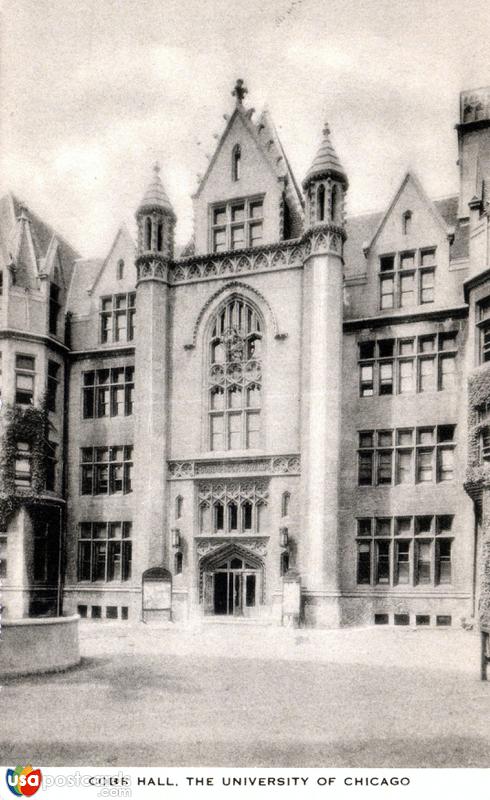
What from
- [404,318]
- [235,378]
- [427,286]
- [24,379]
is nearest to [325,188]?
[427,286]

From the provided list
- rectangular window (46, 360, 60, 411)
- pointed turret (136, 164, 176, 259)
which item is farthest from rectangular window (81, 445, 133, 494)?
pointed turret (136, 164, 176, 259)

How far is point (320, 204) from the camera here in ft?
85.7

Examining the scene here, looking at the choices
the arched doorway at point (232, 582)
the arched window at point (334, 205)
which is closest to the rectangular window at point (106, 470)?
the arched doorway at point (232, 582)

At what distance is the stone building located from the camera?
25.0m

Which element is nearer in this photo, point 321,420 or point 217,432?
point 321,420

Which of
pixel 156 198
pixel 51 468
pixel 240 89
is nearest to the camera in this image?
pixel 240 89

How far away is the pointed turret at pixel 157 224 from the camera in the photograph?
27.7 metres

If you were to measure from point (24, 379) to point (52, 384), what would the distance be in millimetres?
1197

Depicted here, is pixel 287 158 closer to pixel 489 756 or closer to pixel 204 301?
pixel 204 301

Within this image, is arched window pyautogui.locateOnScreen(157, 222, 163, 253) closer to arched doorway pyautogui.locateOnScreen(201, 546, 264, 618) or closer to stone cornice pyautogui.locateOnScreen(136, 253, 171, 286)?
stone cornice pyautogui.locateOnScreen(136, 253, 171, 286)

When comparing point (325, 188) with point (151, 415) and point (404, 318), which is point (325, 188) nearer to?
point (404, 318)

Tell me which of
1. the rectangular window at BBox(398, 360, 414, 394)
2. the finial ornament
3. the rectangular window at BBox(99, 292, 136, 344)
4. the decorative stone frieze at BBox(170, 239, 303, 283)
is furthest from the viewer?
the rectangular window at BBox(99, 292, 136, 344)

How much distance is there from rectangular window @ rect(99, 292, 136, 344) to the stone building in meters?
0.09
